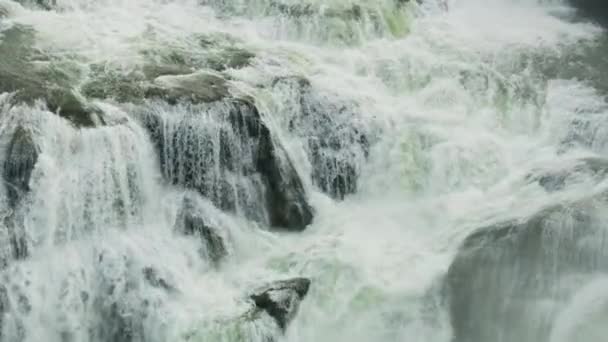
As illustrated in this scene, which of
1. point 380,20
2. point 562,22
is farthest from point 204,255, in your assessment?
point 562,22

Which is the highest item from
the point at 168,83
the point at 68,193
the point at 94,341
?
the point at 168,83

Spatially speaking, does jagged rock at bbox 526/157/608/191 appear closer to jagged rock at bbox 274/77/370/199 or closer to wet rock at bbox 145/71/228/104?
jagged rock at bbox 274/77/370/199

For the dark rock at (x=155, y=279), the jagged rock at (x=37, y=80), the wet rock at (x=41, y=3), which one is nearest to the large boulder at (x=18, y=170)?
the jagged rock at (x=37, y=80)

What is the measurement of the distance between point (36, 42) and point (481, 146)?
741cm

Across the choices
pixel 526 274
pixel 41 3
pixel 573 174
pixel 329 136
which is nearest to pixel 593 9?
pixel 573 174

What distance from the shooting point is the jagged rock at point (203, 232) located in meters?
11.2

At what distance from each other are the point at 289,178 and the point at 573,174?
4.17m

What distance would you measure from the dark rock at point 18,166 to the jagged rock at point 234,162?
1.73 m

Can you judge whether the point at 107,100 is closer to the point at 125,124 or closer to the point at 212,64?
the point at 125,124

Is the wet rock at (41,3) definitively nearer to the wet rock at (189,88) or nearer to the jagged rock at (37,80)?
the jagged rock at (37,80)

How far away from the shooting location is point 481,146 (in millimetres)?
13633

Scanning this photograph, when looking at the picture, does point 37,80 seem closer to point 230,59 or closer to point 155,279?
point 230,59

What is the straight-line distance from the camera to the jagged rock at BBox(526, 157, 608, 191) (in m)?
11.9

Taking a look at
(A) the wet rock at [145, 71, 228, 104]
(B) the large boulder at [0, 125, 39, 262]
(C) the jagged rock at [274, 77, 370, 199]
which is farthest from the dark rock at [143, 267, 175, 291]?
(C) the jagged rock at [274, 77, 370, 199]
